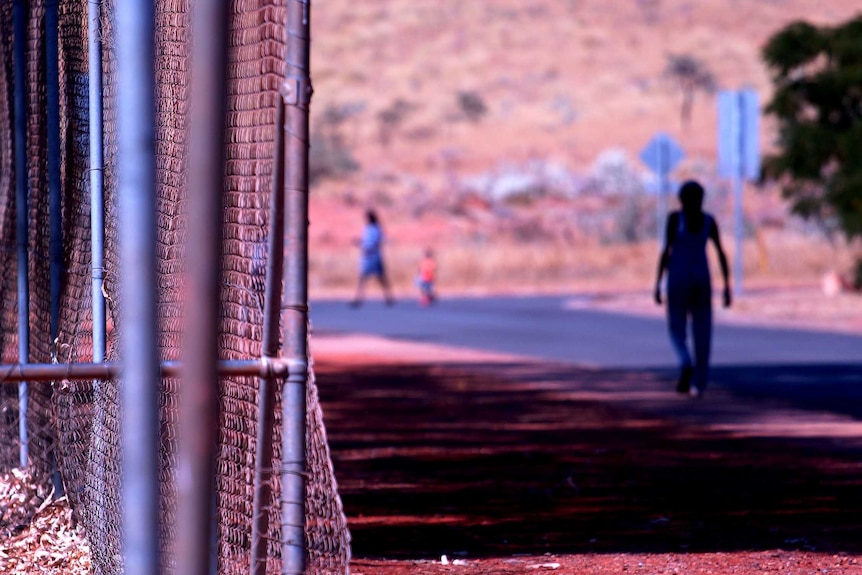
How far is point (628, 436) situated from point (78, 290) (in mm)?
4948

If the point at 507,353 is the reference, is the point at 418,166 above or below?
above

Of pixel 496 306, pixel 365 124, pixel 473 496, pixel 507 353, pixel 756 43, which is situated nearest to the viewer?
pixel 473 496

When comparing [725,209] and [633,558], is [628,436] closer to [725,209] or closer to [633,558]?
[633,558]

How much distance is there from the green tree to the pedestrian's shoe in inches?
517

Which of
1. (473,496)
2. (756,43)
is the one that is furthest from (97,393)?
(756,43)

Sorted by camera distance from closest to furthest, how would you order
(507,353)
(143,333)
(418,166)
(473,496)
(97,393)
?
1. (143,333)
2. (97,393)
3. (473,496)
4. (507,353)
5. (418,166)

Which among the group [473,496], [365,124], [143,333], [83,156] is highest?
[365,124]

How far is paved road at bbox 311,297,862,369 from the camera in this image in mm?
16844

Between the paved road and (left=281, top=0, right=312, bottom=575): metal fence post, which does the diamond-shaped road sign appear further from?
(left=281, top=0, right=312, bottom=575): metal fence post

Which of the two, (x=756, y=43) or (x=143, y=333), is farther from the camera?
(x=756, y=43)

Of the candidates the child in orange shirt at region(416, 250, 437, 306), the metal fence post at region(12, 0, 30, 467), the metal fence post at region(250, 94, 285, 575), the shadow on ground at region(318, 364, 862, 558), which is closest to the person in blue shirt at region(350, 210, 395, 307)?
the child in orange shirt at region(416, 250, 437, 306)

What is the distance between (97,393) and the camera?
551 cm

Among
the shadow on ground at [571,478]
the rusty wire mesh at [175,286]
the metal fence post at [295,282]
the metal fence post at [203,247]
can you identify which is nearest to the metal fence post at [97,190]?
the rusty wire mesh at [175,286]

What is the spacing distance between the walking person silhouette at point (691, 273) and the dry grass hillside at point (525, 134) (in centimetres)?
2086
